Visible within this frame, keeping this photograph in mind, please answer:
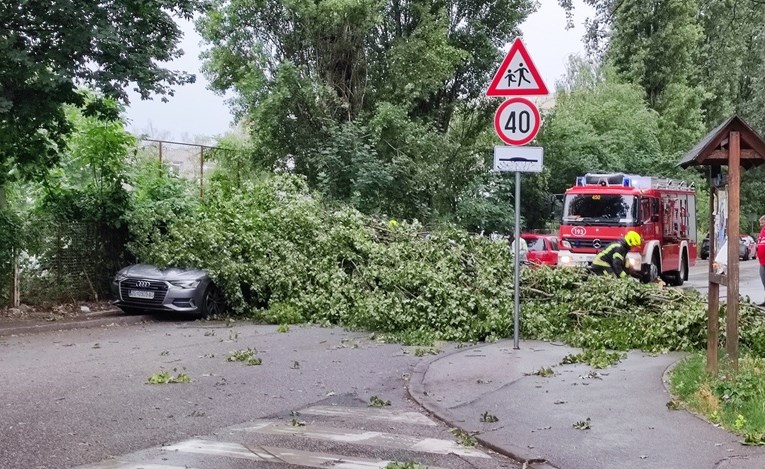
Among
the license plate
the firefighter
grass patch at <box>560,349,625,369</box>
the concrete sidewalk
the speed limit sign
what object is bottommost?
the concrete sidewalk

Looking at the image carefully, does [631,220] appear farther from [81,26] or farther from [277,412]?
[277,412]

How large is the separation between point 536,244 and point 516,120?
55.8 feet

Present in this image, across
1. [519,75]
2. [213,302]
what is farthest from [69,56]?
[519,75]

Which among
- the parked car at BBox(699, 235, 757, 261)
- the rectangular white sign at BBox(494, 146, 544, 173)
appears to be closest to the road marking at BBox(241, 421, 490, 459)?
the rectangular white sign at BBox(494, 146, 544, 173)

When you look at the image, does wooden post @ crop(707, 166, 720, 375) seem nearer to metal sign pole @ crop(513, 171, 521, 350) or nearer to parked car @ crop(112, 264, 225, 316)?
metal sign pole @ crop(513, 171, 521, 350)

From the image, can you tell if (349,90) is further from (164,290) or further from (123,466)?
(123,466)

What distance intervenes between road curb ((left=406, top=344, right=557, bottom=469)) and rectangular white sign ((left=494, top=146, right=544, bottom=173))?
2429 mm

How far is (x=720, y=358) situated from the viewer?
8734 millimetres

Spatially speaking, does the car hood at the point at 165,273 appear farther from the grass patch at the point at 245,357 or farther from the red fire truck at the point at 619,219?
the red fire truck at the point at 619,219

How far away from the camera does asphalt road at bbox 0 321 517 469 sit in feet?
19.3

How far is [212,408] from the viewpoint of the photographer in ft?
24.6

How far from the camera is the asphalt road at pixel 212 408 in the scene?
19.3 feet

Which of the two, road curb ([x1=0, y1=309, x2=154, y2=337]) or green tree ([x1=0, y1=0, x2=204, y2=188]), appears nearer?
green tree ([x1=0, y1=0, x2=204, y2=188])

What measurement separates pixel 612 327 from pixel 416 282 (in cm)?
310
